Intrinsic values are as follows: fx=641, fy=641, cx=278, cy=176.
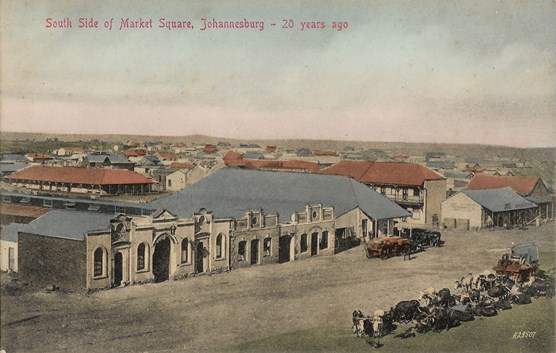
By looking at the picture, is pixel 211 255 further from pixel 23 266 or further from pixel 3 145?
pixel 3 145

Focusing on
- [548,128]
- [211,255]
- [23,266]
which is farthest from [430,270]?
[23,266]

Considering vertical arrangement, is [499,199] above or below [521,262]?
above

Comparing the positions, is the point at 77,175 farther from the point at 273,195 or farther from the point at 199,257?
the point at 273,195

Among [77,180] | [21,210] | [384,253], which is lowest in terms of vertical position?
[384,253]

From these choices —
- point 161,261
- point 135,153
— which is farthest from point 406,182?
point 135,153

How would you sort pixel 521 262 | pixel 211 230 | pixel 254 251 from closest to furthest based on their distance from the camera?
pixel 211 230 → pixel 254 251 → pixel 521 262

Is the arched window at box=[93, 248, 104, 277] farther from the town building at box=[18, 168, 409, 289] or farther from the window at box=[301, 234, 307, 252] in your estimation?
the window at box=[301, 234, 307, 252]
